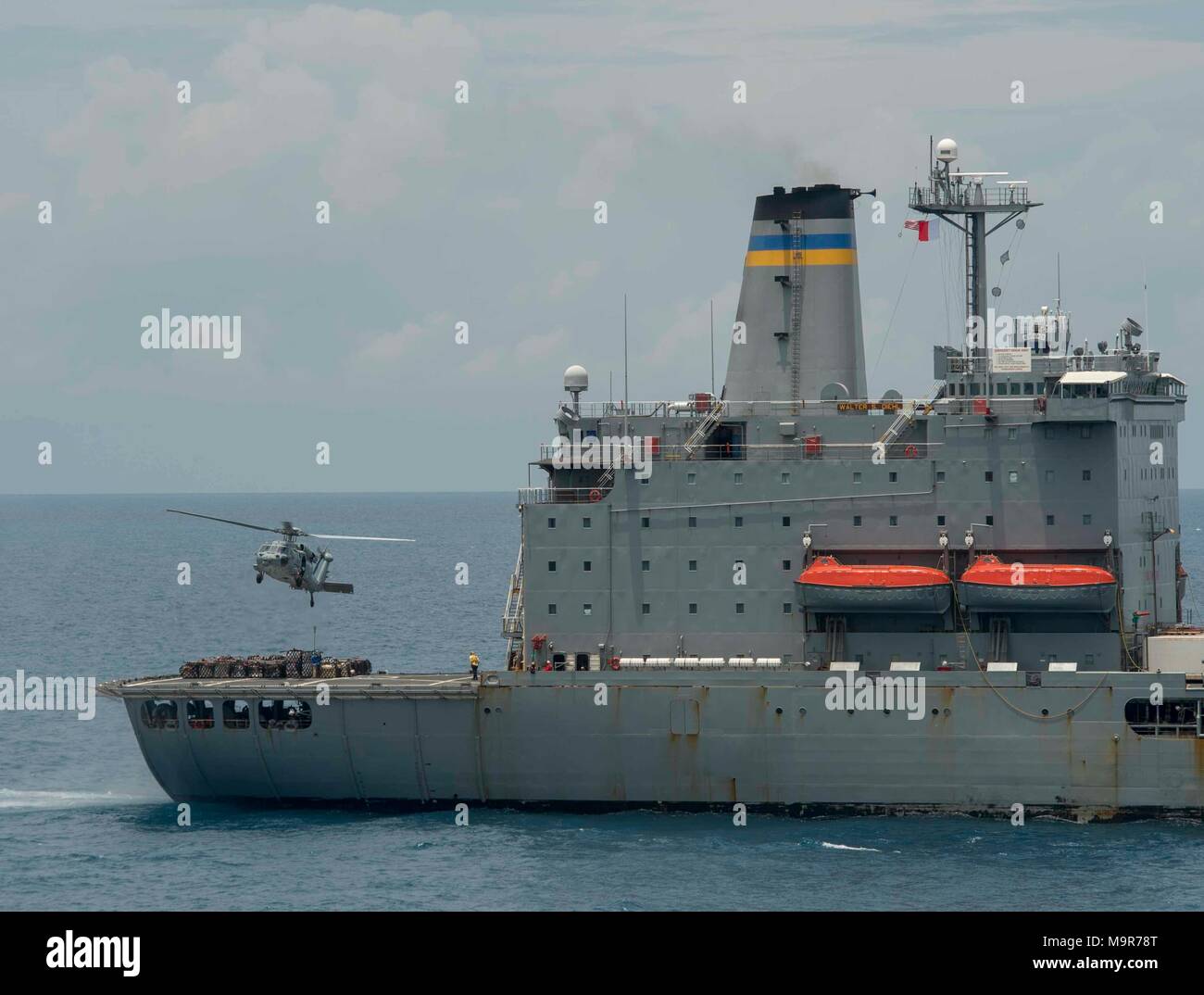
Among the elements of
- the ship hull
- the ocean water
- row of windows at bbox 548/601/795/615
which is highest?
row of windows at bbox 548/601/795/615

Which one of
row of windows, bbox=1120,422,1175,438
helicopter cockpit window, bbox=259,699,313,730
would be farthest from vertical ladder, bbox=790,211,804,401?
Answer: helicopter cockpit window, bbox=259,699,313,730

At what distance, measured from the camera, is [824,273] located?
3962 cm

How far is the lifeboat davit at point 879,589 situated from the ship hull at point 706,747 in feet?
4.58

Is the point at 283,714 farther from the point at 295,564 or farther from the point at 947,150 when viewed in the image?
the point at 947,150

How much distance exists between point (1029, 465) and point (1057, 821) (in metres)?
7.07

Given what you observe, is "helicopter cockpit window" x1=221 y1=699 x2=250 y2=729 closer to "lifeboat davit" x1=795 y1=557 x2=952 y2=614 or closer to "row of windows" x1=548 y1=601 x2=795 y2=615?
"row of windows" x1=548 y1=601 x2=795 y2=615

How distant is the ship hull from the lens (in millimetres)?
36000

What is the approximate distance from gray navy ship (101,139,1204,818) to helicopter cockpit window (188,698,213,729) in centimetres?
4

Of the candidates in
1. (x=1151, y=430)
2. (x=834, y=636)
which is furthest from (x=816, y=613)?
(x=1151, y=430)

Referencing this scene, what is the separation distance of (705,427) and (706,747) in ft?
22.3

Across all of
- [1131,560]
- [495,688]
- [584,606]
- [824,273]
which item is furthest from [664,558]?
[1131,560]

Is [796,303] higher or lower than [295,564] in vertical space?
higher

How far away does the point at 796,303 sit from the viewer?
130ft

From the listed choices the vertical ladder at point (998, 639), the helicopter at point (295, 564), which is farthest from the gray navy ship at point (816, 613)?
the helicopter at point (295, 564)
